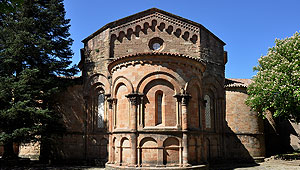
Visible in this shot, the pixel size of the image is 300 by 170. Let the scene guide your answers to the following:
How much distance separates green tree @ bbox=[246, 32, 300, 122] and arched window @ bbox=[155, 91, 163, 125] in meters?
8.56

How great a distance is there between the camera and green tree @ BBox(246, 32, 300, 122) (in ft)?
56.4

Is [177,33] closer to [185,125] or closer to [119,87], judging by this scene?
[119,87]

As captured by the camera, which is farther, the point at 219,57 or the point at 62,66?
the point at 219,57

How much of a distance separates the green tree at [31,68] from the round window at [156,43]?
6.90 meters

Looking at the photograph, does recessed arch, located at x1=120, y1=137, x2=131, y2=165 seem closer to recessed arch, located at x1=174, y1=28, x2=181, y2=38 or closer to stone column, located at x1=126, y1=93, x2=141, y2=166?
stone column, located at x1=126, y1=93, x2=141, y2=166

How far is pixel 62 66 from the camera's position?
2098 cm

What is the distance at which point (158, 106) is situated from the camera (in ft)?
48.4

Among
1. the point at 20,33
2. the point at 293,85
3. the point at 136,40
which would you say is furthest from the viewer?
the point at 136,40

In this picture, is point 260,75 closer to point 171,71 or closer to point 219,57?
point 219,57

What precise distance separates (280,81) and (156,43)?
31.6 ft

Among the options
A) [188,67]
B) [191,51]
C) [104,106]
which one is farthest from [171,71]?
[104,106]

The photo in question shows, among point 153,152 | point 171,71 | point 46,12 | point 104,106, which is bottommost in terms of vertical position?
point 153,152

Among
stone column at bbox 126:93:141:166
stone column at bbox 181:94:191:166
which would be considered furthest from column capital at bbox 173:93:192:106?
stone column at bbox 126:93:141:166

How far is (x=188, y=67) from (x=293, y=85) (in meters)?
7.54
